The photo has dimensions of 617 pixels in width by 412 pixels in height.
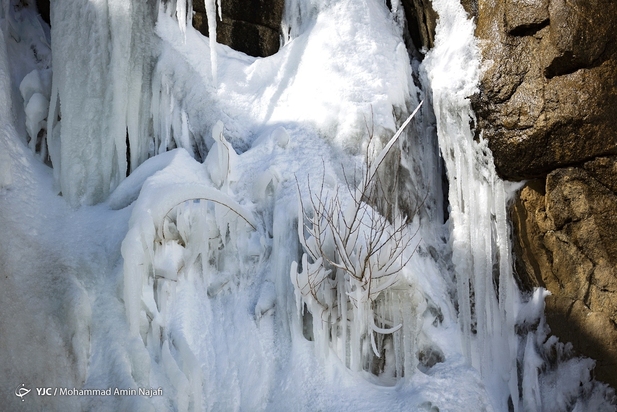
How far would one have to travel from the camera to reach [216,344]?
19.7 ft

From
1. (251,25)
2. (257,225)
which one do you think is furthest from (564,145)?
(251,25)

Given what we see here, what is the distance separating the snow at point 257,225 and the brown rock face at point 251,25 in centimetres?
24

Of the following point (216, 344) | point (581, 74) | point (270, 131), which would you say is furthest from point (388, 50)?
point (216, 344)

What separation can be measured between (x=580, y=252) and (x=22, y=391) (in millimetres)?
4829

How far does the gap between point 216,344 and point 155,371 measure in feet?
2.09

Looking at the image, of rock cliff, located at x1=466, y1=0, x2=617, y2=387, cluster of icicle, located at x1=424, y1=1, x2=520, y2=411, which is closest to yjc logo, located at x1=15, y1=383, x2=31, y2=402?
cluster of icicle, located at x1=424, y1=1, x2=520, y2=411

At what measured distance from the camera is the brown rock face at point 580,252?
20.5 feet

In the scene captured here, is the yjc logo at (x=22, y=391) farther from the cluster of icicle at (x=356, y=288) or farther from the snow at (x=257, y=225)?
the cluster of icicle at (x=356, y=288)

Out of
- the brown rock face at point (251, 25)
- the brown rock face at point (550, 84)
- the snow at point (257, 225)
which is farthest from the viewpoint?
the brown rock face at point (251, 25)

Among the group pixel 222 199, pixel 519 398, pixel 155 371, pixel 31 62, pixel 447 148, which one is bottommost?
pixel 519 398

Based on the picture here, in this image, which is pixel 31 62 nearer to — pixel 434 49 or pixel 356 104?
pixel 356 104

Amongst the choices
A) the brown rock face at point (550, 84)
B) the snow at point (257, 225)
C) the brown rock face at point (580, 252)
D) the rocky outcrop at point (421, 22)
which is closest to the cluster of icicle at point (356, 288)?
the snow at point (257, 225)

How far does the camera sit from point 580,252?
637cm

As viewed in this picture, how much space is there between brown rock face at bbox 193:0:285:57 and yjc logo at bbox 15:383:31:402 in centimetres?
424
